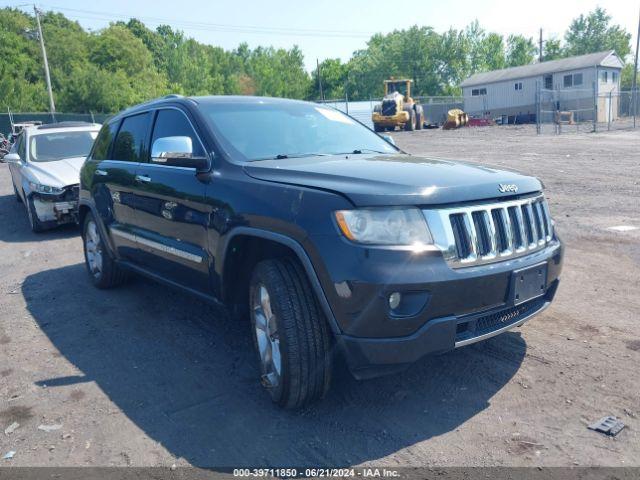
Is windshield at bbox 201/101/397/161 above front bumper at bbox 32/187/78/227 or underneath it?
above

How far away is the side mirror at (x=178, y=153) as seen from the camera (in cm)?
389

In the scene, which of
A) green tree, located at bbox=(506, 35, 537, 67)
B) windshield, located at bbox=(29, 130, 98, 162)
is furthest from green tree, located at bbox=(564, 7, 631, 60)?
windshield, located at bbox=(29, 130, 98, 162)

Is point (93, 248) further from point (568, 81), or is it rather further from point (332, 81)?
point (332, 81)

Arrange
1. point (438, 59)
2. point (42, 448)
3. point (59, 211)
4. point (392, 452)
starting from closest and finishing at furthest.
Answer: point (392, 452) < point (42, 448) < point (59, 211) < point (438, 59)

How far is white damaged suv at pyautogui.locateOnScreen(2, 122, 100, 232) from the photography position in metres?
9.09

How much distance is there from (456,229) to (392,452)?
3.87 ft

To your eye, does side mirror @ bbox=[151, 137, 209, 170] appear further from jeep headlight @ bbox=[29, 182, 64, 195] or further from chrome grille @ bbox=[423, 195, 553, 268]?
jeep headlight @ bbox=[29, 182, 64, 195]

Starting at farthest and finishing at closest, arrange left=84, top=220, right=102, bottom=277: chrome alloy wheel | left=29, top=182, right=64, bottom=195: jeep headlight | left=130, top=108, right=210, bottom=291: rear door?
left=29, top=182, right=64, bottom=195: jeep headlight → left=84, top=220, right=102, bottom=277: chrome alloy wheel → left=130, top=108, right=210, bottom=291: rear door

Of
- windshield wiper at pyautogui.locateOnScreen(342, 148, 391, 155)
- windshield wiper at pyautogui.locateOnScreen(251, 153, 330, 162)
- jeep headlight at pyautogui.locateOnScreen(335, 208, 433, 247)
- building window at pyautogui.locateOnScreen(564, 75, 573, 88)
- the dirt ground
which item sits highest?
building window at pyautogui.locateOnScreen(564, 75, 573, 88)

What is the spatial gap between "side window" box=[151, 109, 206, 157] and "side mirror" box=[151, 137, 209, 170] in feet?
0.47

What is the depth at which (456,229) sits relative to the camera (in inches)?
121

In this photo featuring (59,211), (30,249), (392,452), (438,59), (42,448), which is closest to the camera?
(392,452)

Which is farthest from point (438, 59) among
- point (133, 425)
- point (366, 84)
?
point (133, 425)

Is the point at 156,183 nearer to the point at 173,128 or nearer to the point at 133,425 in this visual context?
the point at 173,128
